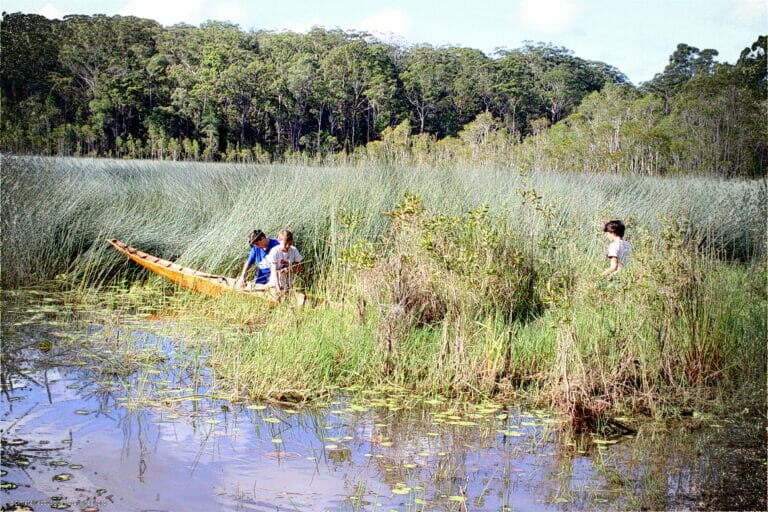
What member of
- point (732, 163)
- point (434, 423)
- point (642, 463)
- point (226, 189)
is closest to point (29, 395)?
point (434, 423)

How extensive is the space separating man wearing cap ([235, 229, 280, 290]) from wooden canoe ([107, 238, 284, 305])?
0.30 feet

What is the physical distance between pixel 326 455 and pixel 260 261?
175 inches

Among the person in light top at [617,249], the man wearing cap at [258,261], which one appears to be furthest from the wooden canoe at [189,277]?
the person in light top at [617,249]

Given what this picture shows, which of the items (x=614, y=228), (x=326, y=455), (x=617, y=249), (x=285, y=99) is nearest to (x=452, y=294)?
(x=617, y=249)

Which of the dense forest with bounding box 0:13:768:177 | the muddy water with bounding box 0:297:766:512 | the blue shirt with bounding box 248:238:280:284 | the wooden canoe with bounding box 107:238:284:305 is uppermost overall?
the dense forest with bounding box 0:13:768:177

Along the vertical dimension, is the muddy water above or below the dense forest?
below

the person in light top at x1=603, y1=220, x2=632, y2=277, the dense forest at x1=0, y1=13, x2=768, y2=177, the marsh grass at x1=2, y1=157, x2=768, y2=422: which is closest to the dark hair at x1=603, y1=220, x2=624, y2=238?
the person in light top at x1=603, y1=220, x2=632, y2=277

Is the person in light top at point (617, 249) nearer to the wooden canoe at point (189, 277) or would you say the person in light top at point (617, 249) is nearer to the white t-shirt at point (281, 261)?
the wooden canoe at point (189, 277)

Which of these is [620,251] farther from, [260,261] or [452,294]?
[260,261]

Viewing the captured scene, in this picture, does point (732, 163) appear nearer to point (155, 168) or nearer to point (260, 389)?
point (155, 168)

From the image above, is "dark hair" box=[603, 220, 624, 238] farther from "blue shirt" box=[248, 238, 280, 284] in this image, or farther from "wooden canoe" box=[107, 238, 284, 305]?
"blue shirt" box=[248, 238, 280, 284]

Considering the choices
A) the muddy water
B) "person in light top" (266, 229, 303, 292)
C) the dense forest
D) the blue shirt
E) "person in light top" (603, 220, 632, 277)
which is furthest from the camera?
the dense forest

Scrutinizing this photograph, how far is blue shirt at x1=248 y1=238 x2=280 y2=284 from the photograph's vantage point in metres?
8.72

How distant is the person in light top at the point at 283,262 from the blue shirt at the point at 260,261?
119 mm
